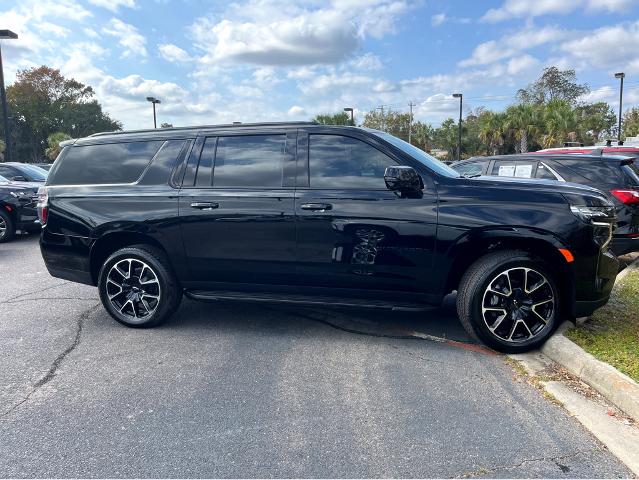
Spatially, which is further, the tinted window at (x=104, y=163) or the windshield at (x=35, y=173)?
the windshield at (x=35, y=173)

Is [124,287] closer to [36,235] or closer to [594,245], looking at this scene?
[594,245]

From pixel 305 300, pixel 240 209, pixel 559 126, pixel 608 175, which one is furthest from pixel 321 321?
pixel 559 126

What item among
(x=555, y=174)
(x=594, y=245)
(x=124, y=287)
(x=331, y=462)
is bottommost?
(x=331, y=462)

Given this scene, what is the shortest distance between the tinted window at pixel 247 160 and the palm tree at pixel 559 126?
3227cm

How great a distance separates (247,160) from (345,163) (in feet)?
3.01

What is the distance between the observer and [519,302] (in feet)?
13.1

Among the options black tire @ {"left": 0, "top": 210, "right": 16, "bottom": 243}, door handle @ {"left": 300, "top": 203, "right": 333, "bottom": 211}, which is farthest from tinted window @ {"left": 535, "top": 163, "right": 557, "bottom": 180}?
black tire @ {"left": 0, "top": 210, "right": 16, "bottom": 243}

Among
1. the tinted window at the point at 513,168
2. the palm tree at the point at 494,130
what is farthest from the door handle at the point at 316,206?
the palm tree at the point at 494,130

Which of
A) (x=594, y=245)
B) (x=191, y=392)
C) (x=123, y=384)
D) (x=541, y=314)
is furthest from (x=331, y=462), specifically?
(x=594, y=245)

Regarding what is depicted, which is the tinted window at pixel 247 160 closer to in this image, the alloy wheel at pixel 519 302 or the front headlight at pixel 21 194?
the alloy wheel at pixel 519 302

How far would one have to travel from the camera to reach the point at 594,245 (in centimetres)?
388

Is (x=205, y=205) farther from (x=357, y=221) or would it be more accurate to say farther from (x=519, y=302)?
(x=519, y=302)

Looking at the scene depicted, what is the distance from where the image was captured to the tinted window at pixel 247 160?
440cm

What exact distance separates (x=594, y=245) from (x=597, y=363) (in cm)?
95
